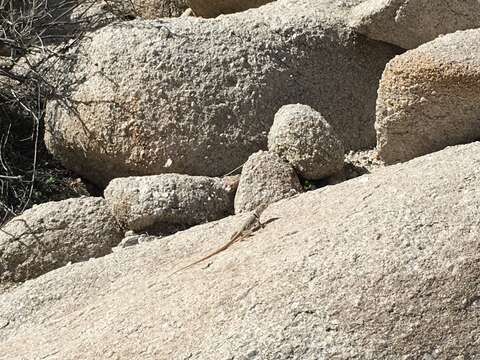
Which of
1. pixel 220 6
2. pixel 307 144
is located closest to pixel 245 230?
pixel 307 144

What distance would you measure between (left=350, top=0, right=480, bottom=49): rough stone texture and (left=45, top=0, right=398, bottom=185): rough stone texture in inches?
6.8

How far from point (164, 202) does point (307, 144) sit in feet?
2.19

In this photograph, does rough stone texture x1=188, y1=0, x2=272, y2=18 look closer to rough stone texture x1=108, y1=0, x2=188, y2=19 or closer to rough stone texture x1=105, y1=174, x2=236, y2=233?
rough stone texture x1=108, y1=0, x2=188, y2=19

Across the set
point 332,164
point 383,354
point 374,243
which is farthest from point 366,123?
point 383,354

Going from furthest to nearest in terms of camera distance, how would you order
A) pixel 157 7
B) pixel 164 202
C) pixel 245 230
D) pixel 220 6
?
1. pixel 157 7
2. pixel 220 6
3. pixel 164 202
4. pixel 245 230

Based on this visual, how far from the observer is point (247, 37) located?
5109 mm

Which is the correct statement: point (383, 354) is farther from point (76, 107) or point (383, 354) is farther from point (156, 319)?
point (76, 107)

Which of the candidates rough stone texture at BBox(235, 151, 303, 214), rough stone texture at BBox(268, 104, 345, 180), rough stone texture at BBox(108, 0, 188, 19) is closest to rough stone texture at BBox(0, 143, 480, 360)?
rough stone texture at BBox(235, 151, 303, 214)

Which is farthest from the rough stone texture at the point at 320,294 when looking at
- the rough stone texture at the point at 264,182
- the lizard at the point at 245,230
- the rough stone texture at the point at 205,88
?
the rough stone texture at the point at 205,88

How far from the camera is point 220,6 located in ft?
19.6

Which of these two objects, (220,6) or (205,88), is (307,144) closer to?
(205,88)

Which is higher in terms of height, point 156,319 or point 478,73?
point 478,73

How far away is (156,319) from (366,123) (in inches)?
88.6

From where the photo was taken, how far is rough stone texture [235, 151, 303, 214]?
4.39m
